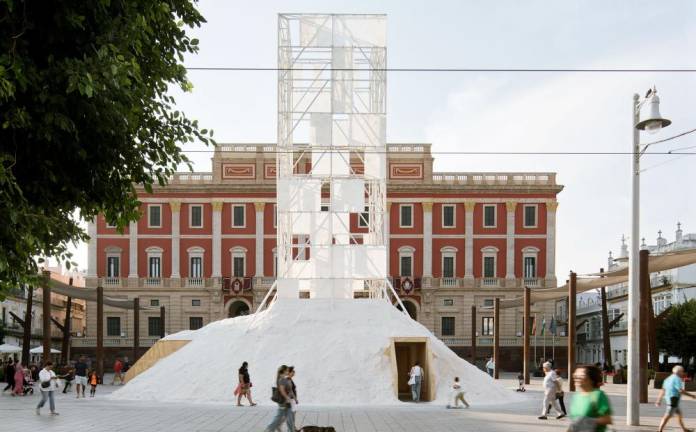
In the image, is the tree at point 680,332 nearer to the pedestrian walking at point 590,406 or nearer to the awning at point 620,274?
the awning at point 620,274

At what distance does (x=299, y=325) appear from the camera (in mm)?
29906

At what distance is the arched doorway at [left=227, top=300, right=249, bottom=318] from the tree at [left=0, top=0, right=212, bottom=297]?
55841 millimetres

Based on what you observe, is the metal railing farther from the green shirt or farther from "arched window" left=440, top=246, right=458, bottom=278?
the green shirt

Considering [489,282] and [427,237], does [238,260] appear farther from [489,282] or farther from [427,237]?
[489,282]

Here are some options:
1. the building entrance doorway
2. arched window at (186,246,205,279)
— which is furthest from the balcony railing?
the building entrance doorway

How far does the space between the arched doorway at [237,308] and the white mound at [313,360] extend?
34088mm

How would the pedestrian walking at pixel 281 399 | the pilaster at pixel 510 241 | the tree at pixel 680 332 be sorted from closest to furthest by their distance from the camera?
the pedestrian walking at pixel 281 399, the tree at pixel 680 332, the pilaster at pixel 510 241

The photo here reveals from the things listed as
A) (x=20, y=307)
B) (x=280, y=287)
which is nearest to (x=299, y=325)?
(x=280, y=287)

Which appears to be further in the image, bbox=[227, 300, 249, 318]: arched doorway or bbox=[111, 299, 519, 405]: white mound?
bbox=[227, 300, 249, 318]: arched doorway

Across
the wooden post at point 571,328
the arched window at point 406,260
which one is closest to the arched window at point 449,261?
the arched window at point 406,260

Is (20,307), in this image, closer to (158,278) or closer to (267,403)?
(158,278)

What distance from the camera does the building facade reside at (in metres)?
65.2

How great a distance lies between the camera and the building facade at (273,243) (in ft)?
214

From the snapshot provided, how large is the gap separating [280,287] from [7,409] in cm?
1081
